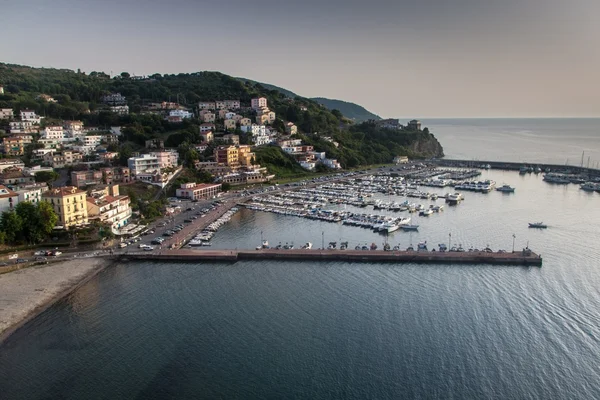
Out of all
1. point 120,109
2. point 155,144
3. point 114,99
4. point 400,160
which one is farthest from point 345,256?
point 114,99

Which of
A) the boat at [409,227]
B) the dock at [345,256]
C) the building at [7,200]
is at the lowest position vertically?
the dock at [345,256]

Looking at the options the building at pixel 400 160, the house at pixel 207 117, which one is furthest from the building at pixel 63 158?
the building at pixel 400 160

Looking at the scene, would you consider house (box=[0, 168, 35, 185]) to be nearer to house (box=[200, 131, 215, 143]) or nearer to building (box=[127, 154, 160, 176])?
building (box=[127, 154, 160, 176])

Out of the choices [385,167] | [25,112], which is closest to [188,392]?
[25,112]

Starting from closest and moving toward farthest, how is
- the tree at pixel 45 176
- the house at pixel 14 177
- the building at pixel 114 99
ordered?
the house at pixel 14 177
the tree at pixel 45 176
the building at pixel 114 99

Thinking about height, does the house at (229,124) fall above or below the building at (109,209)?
above

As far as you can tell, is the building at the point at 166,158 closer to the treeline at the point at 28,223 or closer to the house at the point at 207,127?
the house at the point at 207,127

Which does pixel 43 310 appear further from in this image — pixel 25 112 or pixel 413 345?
pixel 25 112
